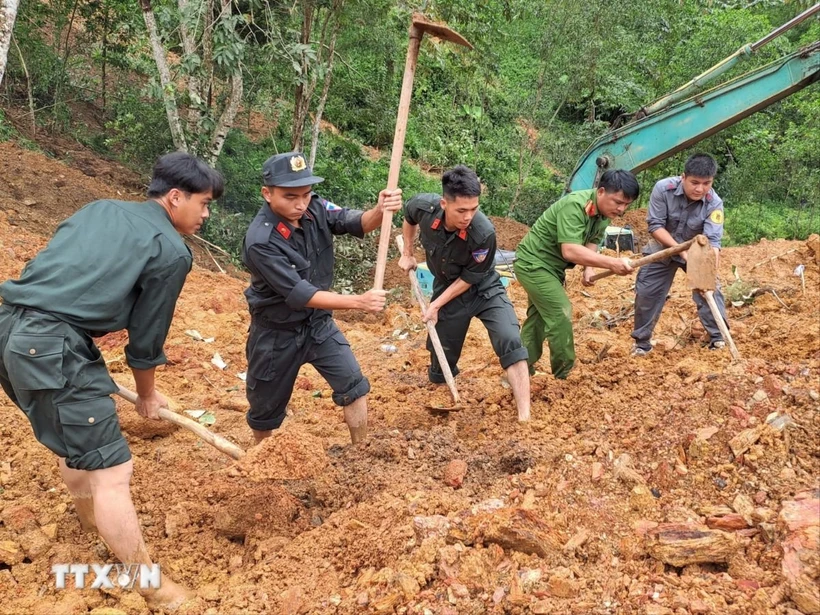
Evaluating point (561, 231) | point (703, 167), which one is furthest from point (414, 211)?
point (703, 167)

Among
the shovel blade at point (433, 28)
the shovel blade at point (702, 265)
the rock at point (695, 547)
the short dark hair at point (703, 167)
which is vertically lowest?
the rock at point (695, 547)

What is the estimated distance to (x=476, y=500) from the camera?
2871mm

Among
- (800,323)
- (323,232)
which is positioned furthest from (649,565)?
(800,323)

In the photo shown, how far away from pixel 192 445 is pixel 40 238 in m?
4.38

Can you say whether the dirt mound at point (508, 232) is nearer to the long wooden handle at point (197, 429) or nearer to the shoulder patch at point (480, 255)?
the shoulder patch at point (480, 255)

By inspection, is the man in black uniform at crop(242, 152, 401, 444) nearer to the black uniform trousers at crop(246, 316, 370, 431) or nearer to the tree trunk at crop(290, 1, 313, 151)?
the black uniform trousers at crop(246, 316, 370, 431)

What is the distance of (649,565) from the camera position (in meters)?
2.27

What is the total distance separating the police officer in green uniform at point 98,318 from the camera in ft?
7.47

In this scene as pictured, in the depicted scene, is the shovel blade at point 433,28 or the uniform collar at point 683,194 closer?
the shovel blade at point 433,28

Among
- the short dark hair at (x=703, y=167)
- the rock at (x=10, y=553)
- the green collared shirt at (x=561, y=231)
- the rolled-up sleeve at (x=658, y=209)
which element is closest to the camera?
the rock at (x=10, y=553)

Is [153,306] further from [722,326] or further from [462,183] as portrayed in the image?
[722,326]

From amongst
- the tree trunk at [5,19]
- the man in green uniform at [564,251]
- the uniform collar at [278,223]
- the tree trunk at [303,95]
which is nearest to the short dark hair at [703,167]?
the man in green uniform at [564,251]

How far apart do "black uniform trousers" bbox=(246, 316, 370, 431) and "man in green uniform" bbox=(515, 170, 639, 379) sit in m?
1.58

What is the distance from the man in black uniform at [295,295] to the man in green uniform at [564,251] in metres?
1.41
